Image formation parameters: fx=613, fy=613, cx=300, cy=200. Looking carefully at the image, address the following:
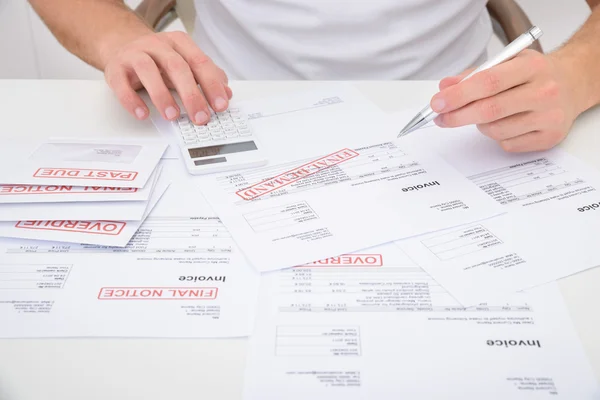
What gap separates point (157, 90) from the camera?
28.2 inches

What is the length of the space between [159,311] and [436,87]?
520 mm

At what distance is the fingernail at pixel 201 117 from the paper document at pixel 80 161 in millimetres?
50

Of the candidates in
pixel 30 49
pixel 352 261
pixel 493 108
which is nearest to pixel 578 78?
pixel 493 108

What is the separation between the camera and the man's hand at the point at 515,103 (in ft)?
2.06

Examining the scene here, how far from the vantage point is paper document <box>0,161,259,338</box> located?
0.46 metres

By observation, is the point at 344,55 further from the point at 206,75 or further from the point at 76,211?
the point at 76,211

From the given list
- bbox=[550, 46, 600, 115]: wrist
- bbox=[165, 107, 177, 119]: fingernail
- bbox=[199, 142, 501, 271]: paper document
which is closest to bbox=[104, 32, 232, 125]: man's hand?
bbox=[165, 107, 177, 119]: fingernail

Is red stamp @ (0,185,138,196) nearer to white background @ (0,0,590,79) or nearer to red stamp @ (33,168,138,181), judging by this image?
red stamp @ (33,168,138,181)

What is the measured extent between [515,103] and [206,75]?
360 mm

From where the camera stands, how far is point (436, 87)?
32.7 inches

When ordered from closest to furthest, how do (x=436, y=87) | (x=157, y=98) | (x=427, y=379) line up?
1. (x=427, y=379)
2. (x=157, y=98)
3. (x=436, y=87)

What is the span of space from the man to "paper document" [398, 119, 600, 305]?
1.5 inches

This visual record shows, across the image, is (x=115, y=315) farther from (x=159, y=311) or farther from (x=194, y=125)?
(x=194, y=125)

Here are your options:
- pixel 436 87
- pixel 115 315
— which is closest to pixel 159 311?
pixel 115 315
